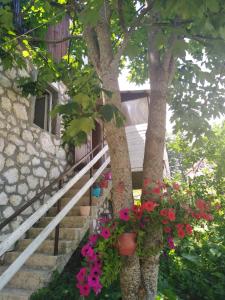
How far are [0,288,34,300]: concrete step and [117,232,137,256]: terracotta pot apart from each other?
1694mm

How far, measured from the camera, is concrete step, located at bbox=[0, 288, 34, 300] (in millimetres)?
3264

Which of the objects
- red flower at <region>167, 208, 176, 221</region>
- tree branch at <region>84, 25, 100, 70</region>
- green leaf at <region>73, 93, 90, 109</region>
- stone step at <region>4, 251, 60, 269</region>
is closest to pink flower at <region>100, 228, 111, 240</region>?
red flower at <region>167, 208, 176, 221</region>

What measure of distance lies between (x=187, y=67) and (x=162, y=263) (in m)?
3.30

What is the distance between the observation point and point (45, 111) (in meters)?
6.37

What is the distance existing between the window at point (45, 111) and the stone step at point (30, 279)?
3.23 m

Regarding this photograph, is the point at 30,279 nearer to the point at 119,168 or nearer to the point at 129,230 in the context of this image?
the point at 129,230

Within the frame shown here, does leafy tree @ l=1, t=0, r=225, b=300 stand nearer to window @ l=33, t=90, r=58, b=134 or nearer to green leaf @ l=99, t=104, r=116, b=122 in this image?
green leaf @ l=99, t=104, r=116, b=122

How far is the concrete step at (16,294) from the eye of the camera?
326 centimetres

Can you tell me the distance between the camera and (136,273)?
2.32 metres

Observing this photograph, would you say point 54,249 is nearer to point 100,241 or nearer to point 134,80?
point 100,241

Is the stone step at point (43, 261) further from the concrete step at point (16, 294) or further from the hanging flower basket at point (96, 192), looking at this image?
the hanging flower basket at point (96, 192)

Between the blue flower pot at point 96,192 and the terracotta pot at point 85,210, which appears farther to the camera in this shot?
the blue flower pot at point 96,192

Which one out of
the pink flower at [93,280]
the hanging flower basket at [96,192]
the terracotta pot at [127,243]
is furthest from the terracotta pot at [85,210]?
the terracotta pot at [127,243]

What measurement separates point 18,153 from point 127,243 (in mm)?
3296
